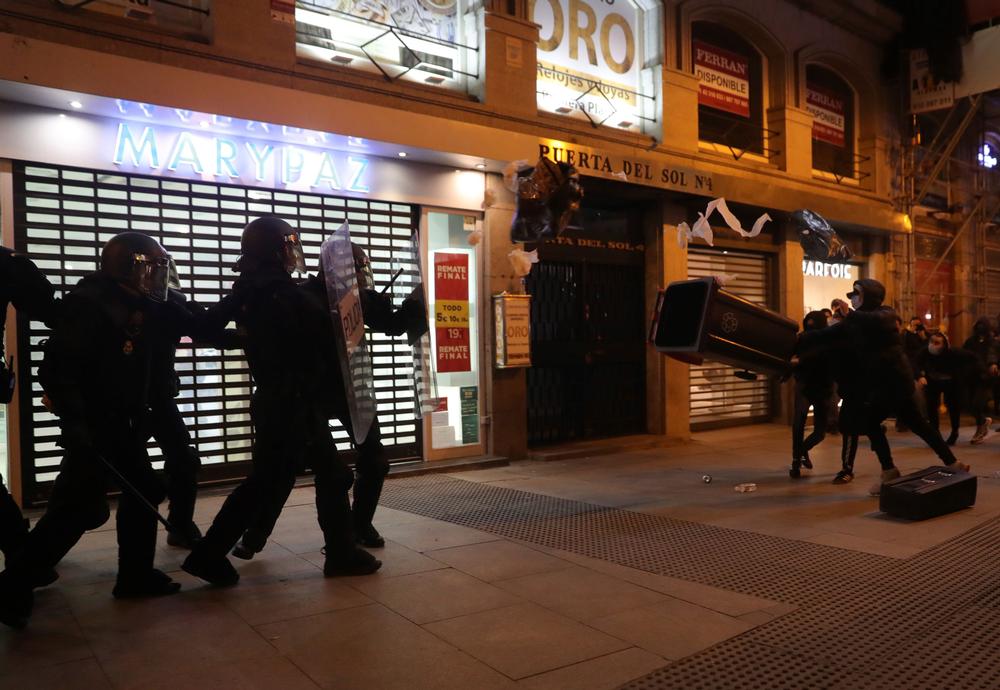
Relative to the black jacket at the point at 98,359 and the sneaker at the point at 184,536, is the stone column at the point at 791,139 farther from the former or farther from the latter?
the black jacket at the point at 98,359

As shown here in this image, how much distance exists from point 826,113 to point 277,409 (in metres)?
12.7

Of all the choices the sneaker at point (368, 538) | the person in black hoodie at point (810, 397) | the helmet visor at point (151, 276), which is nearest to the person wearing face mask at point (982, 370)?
the person in black hoodie at point (810, 397)

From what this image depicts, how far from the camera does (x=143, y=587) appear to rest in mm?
4230

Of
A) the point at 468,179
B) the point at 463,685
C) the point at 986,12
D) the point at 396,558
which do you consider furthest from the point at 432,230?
the point at 986,12

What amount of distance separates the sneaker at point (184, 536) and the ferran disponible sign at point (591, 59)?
6745mm

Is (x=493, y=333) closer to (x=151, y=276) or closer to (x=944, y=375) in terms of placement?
(x=151, y=276)

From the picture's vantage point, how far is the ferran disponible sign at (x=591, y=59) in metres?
10.1

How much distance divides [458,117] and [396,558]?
5.31m

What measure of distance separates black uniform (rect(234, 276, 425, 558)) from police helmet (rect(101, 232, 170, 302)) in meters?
0.77

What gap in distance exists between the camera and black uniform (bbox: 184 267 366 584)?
433 centimetres

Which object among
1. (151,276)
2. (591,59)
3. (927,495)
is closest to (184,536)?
(151,276)

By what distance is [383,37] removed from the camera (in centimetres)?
850

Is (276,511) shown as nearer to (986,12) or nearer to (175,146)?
(175,146)

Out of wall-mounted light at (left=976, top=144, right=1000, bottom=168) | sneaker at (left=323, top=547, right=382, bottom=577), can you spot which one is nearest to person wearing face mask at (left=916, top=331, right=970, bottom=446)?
sneaker at (left=323, top=547, right=382, bottom=577)
